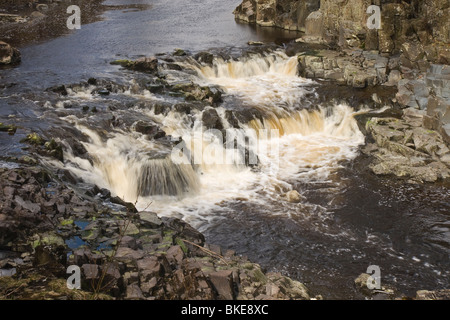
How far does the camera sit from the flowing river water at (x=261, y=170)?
37.4 ft

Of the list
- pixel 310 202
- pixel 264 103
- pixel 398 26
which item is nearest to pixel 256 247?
pixel 310 202

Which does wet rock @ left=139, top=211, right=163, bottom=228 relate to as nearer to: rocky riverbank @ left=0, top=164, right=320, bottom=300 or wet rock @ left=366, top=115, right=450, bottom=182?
rocky riverbank @ left=0, top=164, right=320, bottom=300

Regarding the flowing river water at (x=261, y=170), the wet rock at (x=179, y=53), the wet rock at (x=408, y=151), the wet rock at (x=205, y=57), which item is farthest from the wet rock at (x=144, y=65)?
the wet rock at (x=408, y=151)

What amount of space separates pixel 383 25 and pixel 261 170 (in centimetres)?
1118

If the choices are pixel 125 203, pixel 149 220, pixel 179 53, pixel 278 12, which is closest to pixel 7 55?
pixel 179 53

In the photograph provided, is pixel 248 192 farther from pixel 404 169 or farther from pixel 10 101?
pixel 10 101

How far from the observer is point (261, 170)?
634 inches

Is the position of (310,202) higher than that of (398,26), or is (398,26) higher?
(398,26)

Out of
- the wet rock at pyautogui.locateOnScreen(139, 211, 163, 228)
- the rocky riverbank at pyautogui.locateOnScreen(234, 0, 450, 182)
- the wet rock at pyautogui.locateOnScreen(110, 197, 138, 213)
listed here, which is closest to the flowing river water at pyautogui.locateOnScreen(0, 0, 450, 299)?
the rocky riverbank at pyautogui.locateOnScreen(234, 0, 450, 182)

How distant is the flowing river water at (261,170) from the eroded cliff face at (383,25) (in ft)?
12.5

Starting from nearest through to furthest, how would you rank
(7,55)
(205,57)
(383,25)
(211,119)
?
1. (211,119)
2. (7,55)
3. (383,25)
4. (205,57)

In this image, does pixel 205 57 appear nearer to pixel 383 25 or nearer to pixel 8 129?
pixel 383 25

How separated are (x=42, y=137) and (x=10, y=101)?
3.78m
